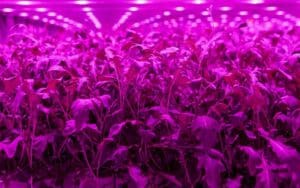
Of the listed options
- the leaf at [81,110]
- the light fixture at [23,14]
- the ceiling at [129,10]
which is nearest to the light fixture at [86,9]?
the ceiling at [129,10]

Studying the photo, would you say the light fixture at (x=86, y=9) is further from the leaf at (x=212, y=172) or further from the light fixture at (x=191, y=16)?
the leaf at (x=212, y=172)

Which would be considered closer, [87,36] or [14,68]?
[14,68]

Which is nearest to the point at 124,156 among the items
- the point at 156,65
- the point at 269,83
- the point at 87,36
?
the point at 156,65

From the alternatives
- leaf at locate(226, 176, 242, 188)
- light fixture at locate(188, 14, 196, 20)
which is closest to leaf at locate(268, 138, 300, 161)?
leaf at locate(226, 176, 242, 188)

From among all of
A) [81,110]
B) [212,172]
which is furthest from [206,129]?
[81,110]

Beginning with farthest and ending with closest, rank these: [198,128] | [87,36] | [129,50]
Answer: [87,36] → [129,50] → [198,128]

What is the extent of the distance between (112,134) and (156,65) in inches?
14.6

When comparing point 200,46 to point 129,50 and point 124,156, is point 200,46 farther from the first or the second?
point 124,156

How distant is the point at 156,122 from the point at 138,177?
9.0 inches

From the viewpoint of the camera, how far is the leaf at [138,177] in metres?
1.79

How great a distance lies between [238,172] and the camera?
75.2 inches

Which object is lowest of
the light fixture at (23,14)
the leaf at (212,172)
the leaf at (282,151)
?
the light fixture at (23,14)

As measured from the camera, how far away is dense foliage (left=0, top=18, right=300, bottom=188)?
5.87 ft

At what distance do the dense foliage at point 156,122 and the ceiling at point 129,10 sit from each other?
7.91 ft
